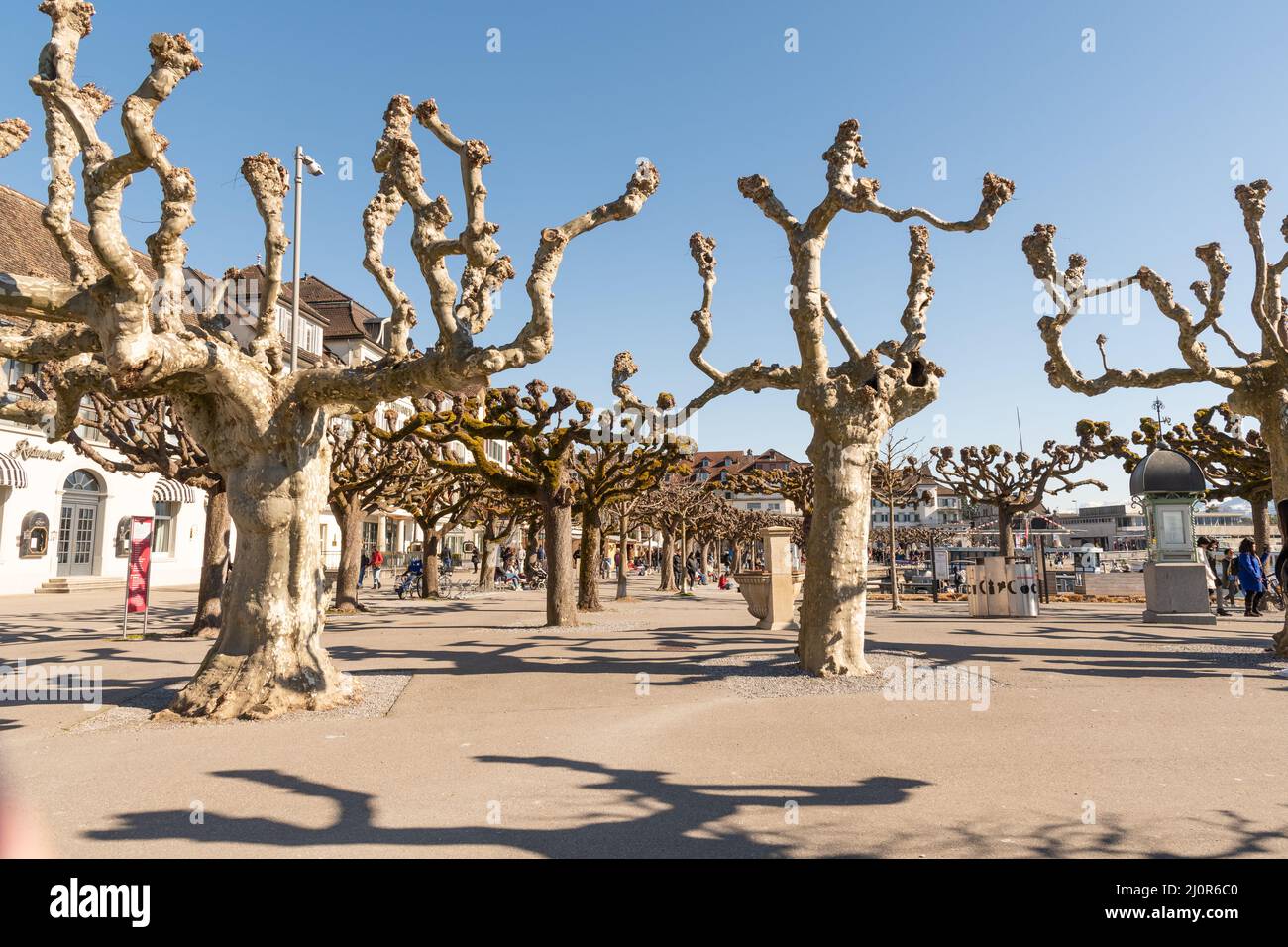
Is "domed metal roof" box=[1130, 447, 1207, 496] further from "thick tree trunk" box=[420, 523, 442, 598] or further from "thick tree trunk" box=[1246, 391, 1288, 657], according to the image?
"thick tree trunk" box=[420, 523, 442, 598]

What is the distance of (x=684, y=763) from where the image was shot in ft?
19.5

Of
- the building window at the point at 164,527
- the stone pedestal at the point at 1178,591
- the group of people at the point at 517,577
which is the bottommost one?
the group of people at the point at 517,577

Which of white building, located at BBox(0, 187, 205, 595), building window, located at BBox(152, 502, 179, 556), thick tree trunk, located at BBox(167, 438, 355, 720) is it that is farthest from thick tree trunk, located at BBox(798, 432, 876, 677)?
building window, located at BBox(152, 502, 179, 556)

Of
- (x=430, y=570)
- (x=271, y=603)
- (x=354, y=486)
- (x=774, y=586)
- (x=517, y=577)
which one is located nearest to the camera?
(x=271, y=603)

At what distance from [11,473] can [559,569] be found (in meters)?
20.3

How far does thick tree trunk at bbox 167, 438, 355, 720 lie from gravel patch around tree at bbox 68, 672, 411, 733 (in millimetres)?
265

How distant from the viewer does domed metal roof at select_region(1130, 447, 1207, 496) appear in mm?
17125

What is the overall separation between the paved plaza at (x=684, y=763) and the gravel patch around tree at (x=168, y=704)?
0.05 metres

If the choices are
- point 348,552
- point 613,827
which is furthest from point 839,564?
point 348,552

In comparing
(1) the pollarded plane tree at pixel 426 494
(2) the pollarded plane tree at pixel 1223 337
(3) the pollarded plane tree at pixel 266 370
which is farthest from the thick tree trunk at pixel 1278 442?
(1) the pollarded plane tree at pixel 426 494

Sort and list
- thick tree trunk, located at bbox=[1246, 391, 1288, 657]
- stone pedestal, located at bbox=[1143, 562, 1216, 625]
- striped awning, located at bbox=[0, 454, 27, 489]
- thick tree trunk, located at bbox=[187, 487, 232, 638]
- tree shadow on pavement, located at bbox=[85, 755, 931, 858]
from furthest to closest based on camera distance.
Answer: striped awning, located at bbox=[0, 454, 27, 489] → stone pedestal, located at bbox=[1143, 562, 1216, 625] → thick tree trunk, located at bbox=[187, 487, 232, 638] → thick tree trunk, located at bbox=[1246, 391, 1288, 657] → tree shadow on pavement, located at bbox=[85, 755, 931, 858]

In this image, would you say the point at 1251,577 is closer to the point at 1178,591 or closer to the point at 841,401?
the point at 1178,591

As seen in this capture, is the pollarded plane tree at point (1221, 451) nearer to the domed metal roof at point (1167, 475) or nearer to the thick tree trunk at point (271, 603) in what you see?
the domed metal roof at point (1167, 475)

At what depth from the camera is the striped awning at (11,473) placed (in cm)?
2474
